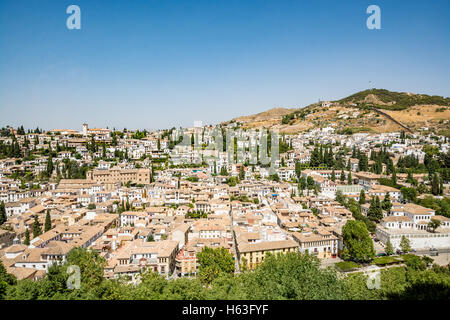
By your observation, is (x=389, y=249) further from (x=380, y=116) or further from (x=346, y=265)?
(x=380, y=116)

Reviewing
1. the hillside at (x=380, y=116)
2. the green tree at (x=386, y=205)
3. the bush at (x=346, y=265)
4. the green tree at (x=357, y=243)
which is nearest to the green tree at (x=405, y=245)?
the green tree at (x=357, y=243)

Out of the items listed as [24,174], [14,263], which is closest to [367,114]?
[24,174]

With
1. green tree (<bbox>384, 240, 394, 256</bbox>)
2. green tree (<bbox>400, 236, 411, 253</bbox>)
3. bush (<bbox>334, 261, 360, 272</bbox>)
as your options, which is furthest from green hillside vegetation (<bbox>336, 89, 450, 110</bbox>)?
bush (<bbox>334, 261, 360, 272</bbox>)

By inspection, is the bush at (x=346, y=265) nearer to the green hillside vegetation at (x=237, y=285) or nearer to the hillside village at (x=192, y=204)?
the hillside village at (x=192, y=204)

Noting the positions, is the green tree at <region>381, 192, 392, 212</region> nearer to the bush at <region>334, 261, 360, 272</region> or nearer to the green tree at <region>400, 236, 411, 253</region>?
the green tree at <region>400, 236, 411, 253</region>

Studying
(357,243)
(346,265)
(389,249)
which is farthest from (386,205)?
(346,265)
